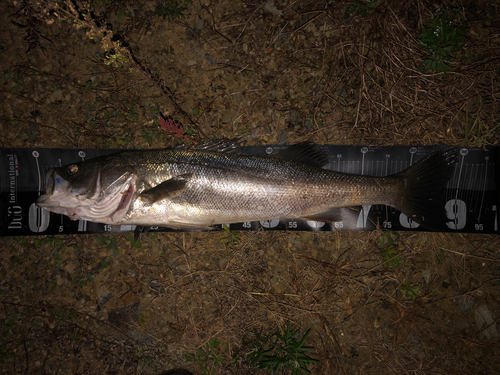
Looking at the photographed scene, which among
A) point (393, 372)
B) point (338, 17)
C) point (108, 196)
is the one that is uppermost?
point (338, 17)

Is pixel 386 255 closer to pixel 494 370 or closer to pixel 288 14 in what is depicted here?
pixel 494 370

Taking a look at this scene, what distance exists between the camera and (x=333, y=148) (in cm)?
345

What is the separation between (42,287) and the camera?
3.53 metres

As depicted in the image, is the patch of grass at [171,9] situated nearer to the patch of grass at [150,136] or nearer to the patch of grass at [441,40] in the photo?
the patch of grass at [150,136]

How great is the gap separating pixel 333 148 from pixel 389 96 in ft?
3.16

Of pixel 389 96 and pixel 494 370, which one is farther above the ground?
pixel 389 96

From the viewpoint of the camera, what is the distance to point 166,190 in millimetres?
2770

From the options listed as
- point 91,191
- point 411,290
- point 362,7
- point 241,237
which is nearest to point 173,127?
point 91,191

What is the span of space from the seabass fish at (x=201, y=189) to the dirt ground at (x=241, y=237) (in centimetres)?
63

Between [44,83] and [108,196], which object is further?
[44,83]

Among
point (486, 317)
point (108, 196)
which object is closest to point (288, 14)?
point (108, 196)

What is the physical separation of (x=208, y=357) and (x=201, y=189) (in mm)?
2279

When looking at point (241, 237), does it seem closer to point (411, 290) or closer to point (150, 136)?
point (150, 136)

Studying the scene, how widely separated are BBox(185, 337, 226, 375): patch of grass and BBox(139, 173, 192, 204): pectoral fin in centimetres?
202
